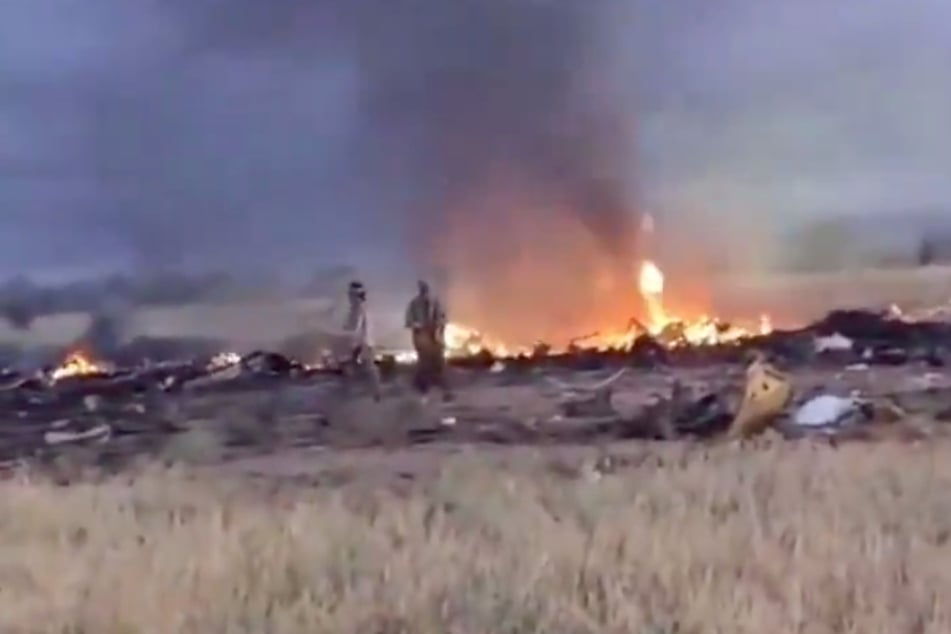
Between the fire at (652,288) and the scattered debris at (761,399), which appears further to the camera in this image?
the fire at (652,288)

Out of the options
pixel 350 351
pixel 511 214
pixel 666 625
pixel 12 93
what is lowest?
pixel 666 625

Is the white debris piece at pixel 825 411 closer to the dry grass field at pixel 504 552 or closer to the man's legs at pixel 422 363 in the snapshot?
the dry grass field at pixel 504 552

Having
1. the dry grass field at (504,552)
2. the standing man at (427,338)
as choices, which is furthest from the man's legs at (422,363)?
the dry grass field at (504,552)

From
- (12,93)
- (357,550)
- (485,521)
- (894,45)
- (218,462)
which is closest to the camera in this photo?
(357,550)

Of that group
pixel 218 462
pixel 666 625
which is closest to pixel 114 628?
pixel 666 625

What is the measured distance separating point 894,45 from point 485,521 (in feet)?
14.2

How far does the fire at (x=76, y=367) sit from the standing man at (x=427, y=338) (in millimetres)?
1501

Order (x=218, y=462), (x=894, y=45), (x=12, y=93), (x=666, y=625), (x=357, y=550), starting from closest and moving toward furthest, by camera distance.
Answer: (x=666, y=625)
(x=357, y=550)
(x=218, y=462)
(x=12, y=93)
(x=894, y=45)

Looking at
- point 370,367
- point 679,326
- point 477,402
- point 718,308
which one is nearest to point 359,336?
point 370,367

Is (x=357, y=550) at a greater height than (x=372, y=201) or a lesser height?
lesser

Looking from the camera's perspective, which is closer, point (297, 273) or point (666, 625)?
point (666, 625)

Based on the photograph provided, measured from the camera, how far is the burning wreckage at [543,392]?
24.7 ft

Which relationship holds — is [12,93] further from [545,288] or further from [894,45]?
[894,45]

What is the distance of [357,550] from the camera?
4648mm
